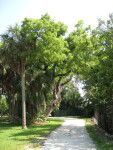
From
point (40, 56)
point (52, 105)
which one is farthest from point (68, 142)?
point (52, 105)

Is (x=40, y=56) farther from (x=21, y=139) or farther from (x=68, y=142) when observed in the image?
(x=68, y=142)

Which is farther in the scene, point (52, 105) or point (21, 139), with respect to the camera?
point (52, 105)

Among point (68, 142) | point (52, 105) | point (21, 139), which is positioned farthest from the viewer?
point (52, 105)

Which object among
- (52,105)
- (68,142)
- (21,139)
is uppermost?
(52,105)

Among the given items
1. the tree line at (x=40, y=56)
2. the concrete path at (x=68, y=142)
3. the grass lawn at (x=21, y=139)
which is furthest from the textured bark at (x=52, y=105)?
the concrete path at (x=68, y=142)

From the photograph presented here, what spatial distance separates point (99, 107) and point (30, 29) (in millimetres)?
9161

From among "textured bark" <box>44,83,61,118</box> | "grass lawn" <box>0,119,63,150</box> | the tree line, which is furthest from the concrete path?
"textured bark" <box>44,83,61,118</box>

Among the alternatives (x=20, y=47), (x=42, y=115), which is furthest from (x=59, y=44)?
(x=42, y=115)

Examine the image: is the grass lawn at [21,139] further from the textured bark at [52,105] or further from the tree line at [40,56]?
the textured bark at [52,105]

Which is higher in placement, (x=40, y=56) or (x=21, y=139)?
(x=40, y=56)

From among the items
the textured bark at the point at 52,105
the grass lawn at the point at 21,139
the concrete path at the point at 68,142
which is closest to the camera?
the concrete path at the point at 68,142

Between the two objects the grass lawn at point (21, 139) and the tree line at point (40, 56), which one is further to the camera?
the tree line at point (40, 56)

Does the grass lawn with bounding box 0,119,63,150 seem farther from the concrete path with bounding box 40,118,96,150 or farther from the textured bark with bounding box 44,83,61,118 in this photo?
the textured bark with bounding box 44,83,61,118

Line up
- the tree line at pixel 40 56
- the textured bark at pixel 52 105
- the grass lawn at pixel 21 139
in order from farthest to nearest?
the textured bark at pixel 52 105
the tree line at pixel 40 56
the grass lawn at pixel 21 139
